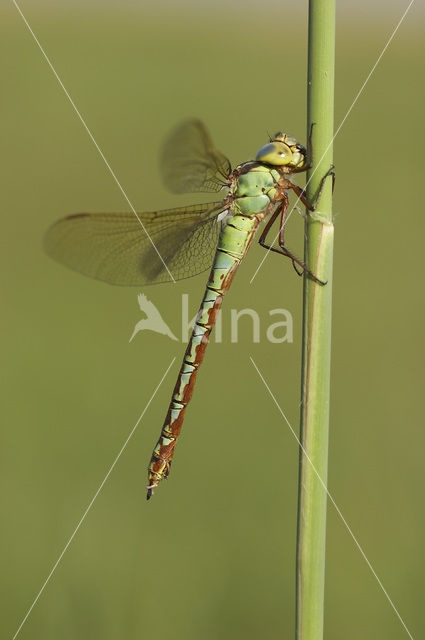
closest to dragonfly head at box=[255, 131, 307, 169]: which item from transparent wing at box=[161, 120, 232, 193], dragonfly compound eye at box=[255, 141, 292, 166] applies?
dragonfly compound eye at box=[255, 141, 292, 166]

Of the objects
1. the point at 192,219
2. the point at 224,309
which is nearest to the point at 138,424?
the point at 224,309

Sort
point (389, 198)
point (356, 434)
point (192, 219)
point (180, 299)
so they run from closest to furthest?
point (192, 219) → point (356, 434) → point (180, 299) → point (389, 198)

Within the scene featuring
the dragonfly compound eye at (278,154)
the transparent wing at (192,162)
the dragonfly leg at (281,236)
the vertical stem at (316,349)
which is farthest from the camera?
the transparent wing at (192,162)

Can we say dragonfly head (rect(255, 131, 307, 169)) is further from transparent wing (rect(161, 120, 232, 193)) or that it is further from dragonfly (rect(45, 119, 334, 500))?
transparent wing (rect(161, 120, 232, 193))

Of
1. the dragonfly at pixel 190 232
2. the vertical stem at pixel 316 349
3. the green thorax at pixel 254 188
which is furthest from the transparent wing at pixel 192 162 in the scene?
the vertical stem at pixel 316 349

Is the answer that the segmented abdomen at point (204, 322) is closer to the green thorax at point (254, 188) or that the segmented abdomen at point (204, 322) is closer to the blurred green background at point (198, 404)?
the green thorax at point (254, 188)

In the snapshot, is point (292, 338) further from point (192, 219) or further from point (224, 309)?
point (192, 219)

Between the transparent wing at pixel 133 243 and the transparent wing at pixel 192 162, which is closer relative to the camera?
the transparent wing at pixel 192 162
